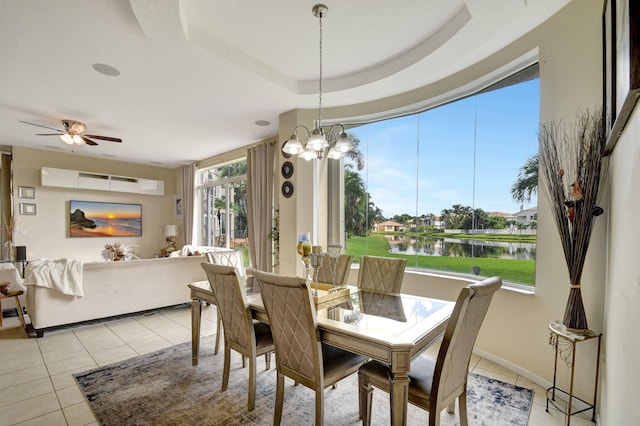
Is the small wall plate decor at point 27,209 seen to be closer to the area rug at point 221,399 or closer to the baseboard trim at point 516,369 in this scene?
the area rug at point 221,399

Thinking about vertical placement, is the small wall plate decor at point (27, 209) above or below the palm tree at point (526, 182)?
below

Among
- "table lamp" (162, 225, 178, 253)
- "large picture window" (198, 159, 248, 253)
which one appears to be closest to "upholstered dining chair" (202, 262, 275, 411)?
"large picture window" (198, 159, 248, 253)

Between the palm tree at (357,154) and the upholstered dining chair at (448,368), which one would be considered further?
the palm tree at (357,154)

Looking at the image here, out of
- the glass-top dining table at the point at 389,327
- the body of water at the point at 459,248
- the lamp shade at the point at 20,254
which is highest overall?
the body of water at the point at 459,248

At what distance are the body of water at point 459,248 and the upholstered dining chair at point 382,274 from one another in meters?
1.04

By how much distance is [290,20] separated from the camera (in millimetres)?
2471

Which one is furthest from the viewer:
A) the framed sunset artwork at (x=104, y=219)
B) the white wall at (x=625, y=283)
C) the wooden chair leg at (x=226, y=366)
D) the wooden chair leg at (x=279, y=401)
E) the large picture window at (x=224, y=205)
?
the framed sunset artwork at (x=104, y=219)

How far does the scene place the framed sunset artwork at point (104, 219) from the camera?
21.8 feet

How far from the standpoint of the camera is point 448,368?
4.95 ft

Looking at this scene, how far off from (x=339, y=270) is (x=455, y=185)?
1.67 m

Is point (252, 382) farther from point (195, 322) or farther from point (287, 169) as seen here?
point (287, 169)

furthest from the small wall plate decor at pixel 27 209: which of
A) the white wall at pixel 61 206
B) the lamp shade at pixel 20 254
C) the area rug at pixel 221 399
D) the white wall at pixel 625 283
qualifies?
the white wall at pixel 625 283

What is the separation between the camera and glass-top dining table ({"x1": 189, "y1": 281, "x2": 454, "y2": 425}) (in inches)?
55.9

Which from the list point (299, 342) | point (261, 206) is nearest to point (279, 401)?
point (299, 342)
